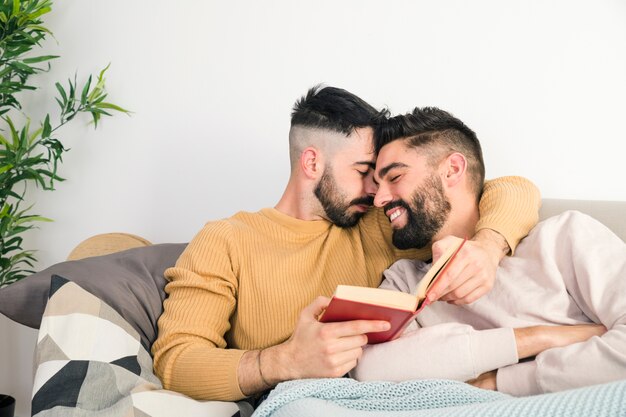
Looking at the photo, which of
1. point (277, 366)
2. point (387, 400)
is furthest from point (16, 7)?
point (387, 400)

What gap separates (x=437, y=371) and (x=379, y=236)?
0.62 meters

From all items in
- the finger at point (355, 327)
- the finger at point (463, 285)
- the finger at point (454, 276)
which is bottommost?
the finger at point (355, 327)

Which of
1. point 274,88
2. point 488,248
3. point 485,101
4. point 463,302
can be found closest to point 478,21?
point 485,101

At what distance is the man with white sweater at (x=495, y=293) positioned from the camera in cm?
137

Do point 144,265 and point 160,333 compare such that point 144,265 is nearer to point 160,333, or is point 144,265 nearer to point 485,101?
point 160,333

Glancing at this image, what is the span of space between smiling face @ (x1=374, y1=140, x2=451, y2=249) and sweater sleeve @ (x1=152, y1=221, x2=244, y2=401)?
1.50ft

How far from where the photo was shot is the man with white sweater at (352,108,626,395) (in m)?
1.37

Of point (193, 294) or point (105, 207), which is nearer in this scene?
point (193, 294)

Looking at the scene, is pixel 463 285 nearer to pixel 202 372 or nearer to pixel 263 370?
pixel 263 370

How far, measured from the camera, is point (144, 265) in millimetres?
1792

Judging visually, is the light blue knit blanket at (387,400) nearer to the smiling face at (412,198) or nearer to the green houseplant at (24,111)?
the smiling face at (412,198)

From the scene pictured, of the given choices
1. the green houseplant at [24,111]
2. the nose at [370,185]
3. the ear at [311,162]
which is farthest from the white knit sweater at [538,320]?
the green houseplant at [24,111]

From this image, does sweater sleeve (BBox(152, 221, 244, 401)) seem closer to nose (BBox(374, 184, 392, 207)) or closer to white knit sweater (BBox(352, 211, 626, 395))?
white knit sweater (BBox(352, 211, 626, 395))

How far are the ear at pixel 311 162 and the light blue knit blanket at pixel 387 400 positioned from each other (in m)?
0.81
